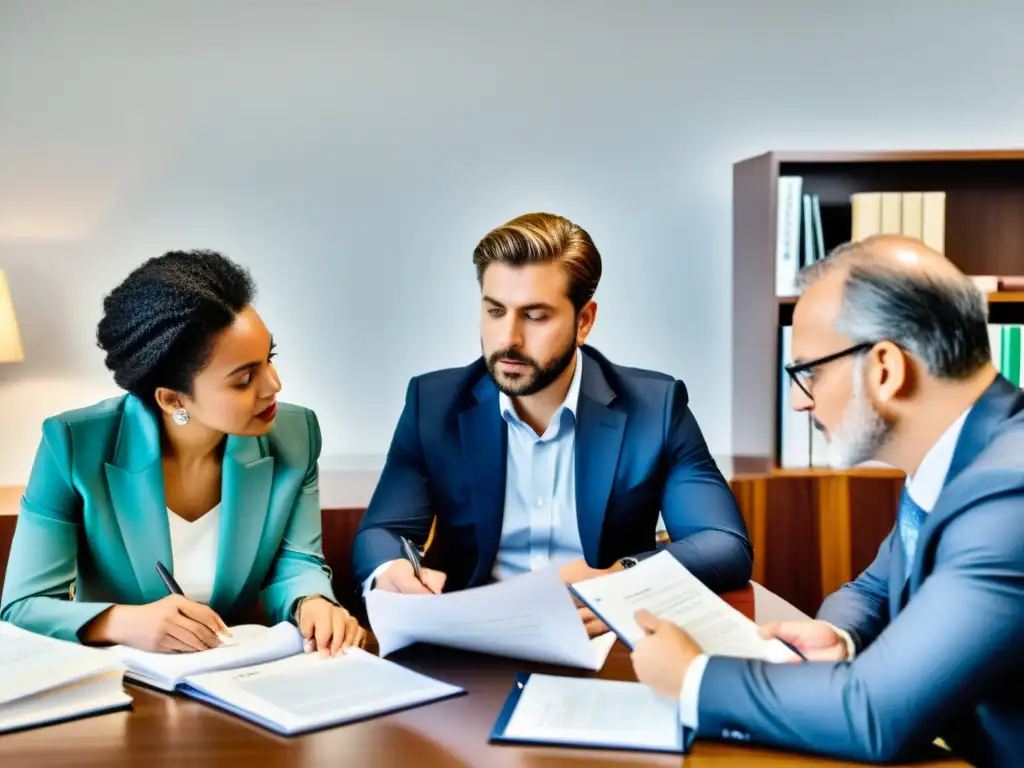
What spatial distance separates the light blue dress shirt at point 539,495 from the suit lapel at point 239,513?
1.72ft

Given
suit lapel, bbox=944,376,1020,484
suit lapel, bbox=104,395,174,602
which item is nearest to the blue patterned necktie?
suit lapel, bbox=944,376,1020,484

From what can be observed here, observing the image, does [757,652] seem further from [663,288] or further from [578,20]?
[578,20]

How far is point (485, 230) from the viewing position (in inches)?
143

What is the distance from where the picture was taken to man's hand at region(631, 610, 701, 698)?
4.38 feet

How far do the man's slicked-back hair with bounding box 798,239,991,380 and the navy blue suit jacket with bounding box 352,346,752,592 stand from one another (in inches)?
30.6

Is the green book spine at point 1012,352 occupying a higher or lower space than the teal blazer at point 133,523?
higher

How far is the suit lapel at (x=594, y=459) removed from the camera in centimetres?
220

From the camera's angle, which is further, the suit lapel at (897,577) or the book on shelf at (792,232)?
the book on shelf at (792,232)

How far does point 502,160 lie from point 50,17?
1.54 metres

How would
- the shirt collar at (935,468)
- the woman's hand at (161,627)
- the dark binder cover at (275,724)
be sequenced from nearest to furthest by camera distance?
the dark binder cover at (275,724), the shirt collar at (935,468), the woman's hand at (161,627)

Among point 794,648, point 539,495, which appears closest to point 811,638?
point 794,648

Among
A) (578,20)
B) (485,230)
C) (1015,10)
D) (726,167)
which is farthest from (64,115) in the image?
(1015,10)

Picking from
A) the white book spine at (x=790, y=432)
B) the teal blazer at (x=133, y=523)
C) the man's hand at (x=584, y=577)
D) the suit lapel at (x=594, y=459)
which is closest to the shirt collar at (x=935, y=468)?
the man's hand at (x=584, y=577)

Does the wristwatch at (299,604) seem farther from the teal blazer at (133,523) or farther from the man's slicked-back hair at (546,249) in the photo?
the man's slicked-back hair at (546,249)
